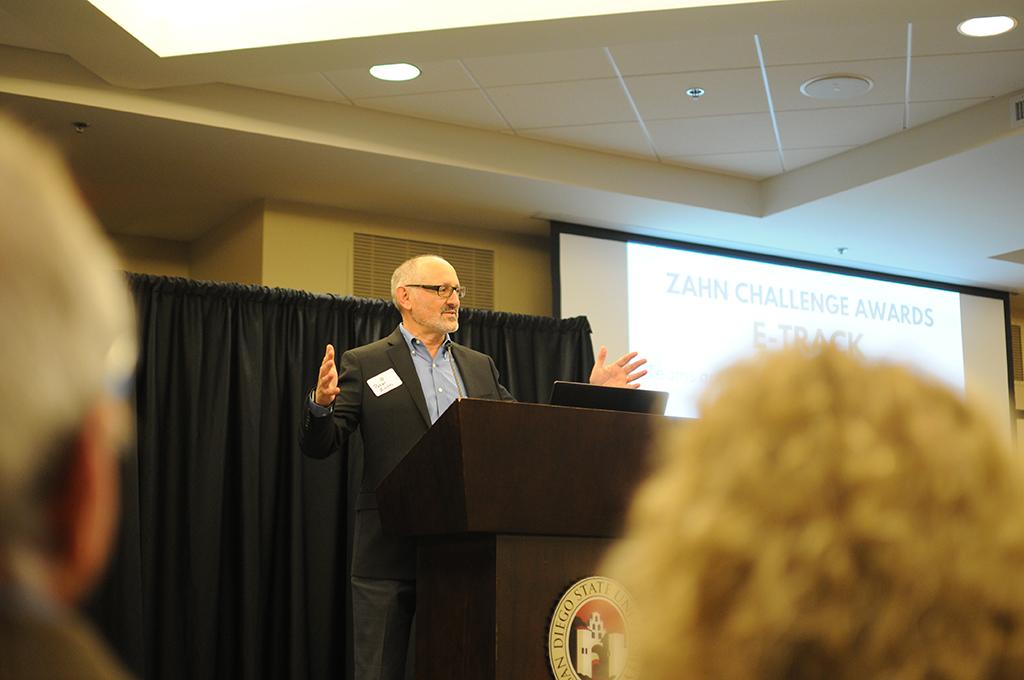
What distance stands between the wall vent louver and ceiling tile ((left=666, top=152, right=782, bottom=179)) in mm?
1340

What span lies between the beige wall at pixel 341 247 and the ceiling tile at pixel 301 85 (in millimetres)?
1100

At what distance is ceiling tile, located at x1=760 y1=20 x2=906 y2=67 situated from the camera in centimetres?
482

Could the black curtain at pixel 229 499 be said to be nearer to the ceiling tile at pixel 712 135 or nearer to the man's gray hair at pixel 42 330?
the ceiling tile at pixel 712 135

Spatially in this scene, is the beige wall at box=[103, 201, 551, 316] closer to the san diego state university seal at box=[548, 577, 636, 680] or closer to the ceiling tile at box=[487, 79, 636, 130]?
the ceiling tile at box=[487, 79, 636, 130]

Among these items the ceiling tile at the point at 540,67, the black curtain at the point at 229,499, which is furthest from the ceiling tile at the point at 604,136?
the black curtain at the point at 229,499

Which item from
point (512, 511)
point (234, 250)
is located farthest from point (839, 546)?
point (234, 250)

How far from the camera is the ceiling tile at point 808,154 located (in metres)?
6.27

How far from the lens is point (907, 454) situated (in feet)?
2.17

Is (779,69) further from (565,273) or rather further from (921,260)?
(921,260)

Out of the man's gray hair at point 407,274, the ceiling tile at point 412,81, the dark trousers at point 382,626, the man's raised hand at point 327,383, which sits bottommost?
the dark trousers at point 382,626

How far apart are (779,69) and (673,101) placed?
0.57 meters

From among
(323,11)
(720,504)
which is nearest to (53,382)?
(720,504)

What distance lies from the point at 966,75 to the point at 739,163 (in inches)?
57.7

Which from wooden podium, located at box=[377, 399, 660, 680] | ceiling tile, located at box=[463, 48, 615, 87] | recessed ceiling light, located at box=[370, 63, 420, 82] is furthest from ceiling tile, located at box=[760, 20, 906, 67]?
wooden podium, located at box=[377, 399, 660, 680]
